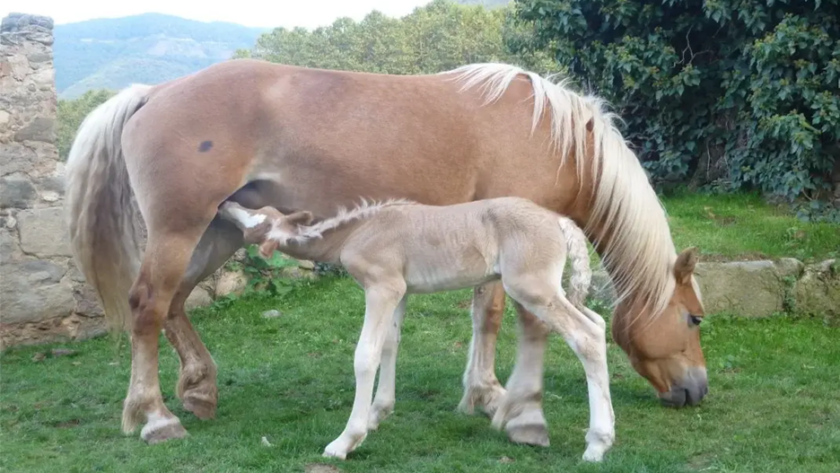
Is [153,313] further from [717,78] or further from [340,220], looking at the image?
[717,78]

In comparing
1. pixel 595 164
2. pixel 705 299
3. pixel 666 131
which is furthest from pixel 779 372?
pixel 666 131

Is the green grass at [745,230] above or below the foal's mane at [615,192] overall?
below

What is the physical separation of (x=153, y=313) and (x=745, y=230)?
680 centimetres

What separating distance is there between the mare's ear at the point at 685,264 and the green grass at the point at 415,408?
855mm

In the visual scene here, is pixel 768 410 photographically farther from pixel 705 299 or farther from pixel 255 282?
pixel 255 282

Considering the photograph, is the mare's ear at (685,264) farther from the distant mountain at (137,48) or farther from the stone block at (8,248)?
the distant mountain at (137,48)

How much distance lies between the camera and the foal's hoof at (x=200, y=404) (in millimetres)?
5125

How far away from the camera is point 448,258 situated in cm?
415

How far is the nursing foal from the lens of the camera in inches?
159

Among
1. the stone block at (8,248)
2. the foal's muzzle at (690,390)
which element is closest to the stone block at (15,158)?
the stone block at (8,248)

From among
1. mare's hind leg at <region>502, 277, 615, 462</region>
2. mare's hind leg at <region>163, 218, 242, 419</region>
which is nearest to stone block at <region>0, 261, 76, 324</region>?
mare's hind leg at <region>163, 218, 242, 419</region>

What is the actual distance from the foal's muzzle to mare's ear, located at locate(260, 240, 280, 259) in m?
2.69

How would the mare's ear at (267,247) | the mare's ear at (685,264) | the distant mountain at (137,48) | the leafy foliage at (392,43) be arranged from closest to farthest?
1. the mare's ear at (267,247)
2. the mare's ear at (685,264)
3. the distant mountain at (137,48)
4. the leafy foliage at (392,43)

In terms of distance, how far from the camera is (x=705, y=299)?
739 cm
